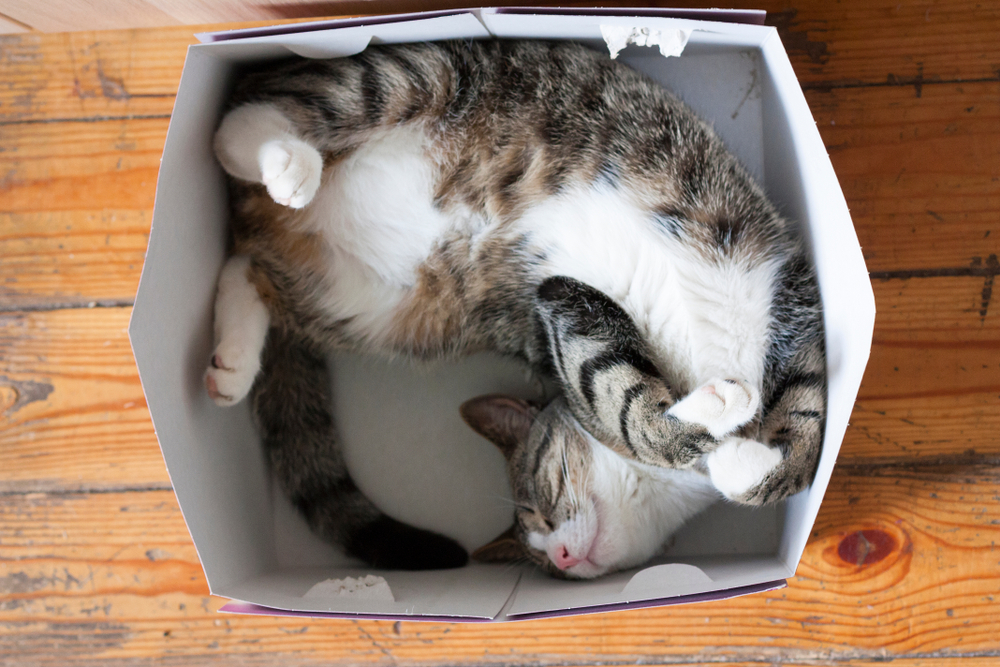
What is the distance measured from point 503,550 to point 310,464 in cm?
42

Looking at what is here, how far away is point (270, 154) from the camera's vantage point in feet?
3.02

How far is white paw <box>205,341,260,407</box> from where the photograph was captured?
1015 millimetres

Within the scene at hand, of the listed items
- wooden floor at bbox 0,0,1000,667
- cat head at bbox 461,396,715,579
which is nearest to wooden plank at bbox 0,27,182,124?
wooden floor at bbox 0,0,1000,667

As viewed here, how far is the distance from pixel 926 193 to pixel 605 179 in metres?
0.65

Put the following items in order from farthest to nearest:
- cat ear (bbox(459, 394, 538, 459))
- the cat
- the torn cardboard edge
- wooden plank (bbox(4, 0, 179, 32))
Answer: cat ear (bbox(459, 394, 538, 459)), wooden plank (bbox(4, 0, 179, 32)), the cat, the torn cardboard edge

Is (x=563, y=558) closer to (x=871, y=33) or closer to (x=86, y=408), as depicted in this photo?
(x=86, y=408)

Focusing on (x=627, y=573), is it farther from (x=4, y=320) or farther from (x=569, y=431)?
(x=4, y=320)

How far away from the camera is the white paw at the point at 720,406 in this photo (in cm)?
86

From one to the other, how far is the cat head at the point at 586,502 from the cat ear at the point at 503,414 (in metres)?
0.04

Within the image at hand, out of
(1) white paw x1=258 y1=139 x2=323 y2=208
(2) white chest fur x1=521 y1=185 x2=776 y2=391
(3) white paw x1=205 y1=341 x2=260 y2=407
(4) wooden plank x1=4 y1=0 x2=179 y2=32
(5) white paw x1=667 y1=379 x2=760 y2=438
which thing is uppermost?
(4) wooden plank x1=4 y1=0 x2=179 y2=32

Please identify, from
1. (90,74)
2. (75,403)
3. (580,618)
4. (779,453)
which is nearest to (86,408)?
(75,403)

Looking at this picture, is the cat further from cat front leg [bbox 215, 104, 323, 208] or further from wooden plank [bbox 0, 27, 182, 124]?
wooden plank [bbox 0, 27, 182, 124]

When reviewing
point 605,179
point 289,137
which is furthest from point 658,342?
point 289,137

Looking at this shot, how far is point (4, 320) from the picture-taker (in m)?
1.26
